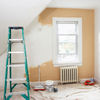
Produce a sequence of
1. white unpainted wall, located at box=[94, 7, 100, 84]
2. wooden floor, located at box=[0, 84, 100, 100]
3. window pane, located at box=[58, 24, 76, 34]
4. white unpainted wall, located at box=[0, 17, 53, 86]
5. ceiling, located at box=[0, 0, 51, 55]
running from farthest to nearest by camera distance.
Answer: window pane, located at box=[58, 24, 76, 34] → white unpainted wall, located at box=[94, 7, 100, 84] → white unpainted wall, located at box=[0, 17, 53, 86] → wooden floor, located at box=[0, 84, 100, 100] → ceiling, located at box=[0, 0, 51, 55]

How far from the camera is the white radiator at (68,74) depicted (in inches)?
138

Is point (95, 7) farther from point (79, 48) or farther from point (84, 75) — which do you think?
point (84, 75)

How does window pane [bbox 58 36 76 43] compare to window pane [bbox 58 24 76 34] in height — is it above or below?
below

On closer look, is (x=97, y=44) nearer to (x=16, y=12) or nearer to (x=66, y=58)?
(x=66, y=58)

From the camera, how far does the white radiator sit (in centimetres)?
350

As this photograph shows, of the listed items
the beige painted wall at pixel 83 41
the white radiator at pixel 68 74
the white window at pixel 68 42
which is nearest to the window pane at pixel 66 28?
the white window at pixel 68 42

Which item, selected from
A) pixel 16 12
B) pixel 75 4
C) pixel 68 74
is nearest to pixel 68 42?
pixel 68 74

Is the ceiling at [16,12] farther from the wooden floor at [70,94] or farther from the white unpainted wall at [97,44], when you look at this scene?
the white unpainted wall at [97,44]

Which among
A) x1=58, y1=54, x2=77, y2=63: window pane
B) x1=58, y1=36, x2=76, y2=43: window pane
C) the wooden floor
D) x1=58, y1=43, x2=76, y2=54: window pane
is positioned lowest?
the wooden floor

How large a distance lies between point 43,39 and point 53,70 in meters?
0.99

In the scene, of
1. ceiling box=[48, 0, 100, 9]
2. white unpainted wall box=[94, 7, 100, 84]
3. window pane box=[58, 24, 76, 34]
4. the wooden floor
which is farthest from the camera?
window pane box=[58, 24, 76, 34]

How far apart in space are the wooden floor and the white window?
2.49ft

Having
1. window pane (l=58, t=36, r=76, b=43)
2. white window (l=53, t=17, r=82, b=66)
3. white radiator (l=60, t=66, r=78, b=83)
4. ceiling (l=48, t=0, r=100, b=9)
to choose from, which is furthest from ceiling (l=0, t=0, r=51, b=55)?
white radiator (l=60, t=66, r=78, b=83)

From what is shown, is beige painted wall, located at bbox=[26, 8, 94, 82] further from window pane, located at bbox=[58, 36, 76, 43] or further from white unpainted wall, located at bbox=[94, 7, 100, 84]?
window pane, located at bbox=[58, 36, 76, 43]
